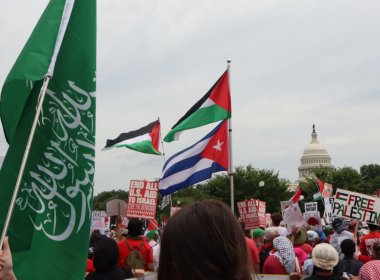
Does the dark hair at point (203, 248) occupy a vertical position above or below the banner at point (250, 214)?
below

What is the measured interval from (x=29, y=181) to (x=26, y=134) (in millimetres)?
313

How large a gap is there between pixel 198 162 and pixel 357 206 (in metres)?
4.08

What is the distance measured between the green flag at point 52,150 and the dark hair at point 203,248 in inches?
84.9

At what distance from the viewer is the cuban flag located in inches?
444

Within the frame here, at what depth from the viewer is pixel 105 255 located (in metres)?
5.93

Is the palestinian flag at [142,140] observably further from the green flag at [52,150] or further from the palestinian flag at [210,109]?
the green flag at [52,150]

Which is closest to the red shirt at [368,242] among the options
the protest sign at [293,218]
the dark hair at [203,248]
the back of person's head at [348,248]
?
the back of person's head at [348,248]

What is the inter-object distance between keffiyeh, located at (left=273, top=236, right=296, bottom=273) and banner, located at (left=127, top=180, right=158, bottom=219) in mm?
6076

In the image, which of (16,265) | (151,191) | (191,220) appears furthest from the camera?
(151,191)

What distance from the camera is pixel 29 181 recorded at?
13.1 feet

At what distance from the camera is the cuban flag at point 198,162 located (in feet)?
37.0

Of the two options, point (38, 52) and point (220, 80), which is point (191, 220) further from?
point (220, 80)

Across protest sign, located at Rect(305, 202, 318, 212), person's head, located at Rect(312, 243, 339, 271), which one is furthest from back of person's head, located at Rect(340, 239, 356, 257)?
protest sign, located at Rect(305, 202, 318, 212)

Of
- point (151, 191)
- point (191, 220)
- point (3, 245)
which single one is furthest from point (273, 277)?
point (151, 191)
